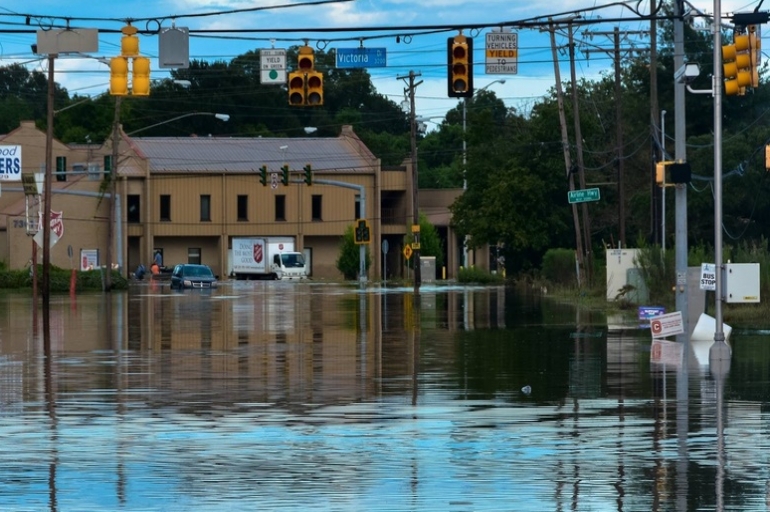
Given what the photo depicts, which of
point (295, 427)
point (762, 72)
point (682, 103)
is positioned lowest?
point (295, 427)

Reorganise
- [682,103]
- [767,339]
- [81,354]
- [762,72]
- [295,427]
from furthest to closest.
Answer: [762,72]
[682,103]
[767,339]
[81,354]
[295,427]

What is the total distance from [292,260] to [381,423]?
84.3 m

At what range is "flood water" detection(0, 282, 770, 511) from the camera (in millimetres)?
11438

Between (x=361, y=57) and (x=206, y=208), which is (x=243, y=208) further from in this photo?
(x=361, y=57)

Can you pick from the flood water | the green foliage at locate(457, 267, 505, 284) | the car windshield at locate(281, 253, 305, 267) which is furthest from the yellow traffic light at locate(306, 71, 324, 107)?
the car windshield at locate(281, 253, 305, 267)

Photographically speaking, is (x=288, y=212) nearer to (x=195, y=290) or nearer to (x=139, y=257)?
(x=139, y=257)

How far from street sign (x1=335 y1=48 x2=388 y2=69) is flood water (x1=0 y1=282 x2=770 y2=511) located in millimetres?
6735

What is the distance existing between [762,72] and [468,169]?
16873 mm

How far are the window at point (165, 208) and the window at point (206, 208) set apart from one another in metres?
2.64

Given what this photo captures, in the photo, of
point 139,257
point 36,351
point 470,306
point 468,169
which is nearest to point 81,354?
point 36,351

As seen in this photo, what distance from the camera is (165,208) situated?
105 m

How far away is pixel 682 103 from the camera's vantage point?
30.5 m

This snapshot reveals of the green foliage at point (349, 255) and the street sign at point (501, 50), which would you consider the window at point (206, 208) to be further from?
the street sign at point (501, 50)

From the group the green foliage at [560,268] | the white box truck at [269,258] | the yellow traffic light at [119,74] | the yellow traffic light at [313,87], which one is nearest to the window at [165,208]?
the white box truck at [269,258]
